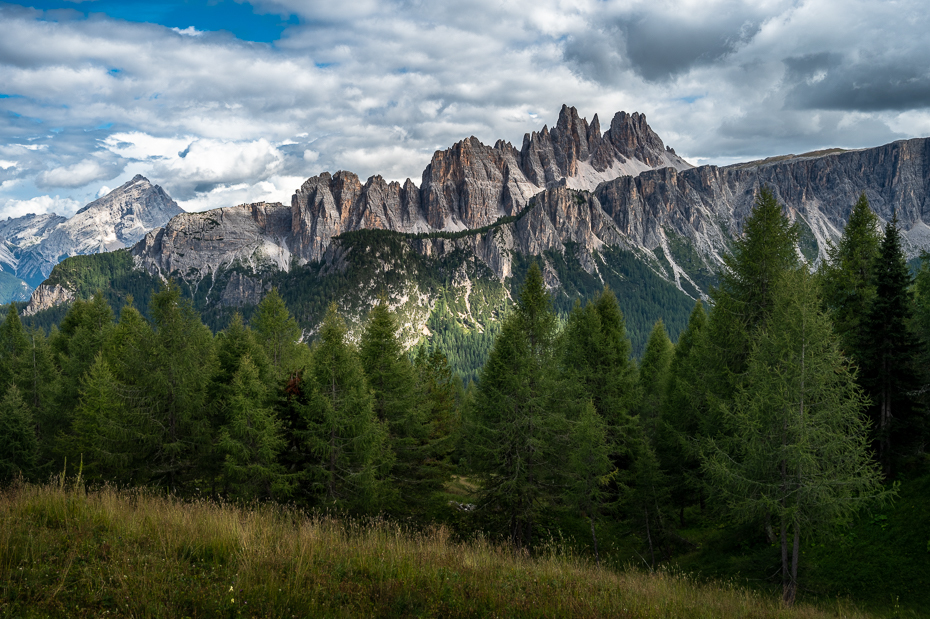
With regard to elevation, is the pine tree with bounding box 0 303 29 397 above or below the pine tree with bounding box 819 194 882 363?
below

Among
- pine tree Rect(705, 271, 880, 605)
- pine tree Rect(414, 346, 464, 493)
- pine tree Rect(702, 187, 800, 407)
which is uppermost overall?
pine tree Rect(702, 187, 800, 407)

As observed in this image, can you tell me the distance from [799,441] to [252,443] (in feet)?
64.0

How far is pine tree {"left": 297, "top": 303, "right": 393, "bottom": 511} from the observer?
19.9 m

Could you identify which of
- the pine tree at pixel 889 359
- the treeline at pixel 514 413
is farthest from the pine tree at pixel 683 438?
the pine tree at pixel 889 359

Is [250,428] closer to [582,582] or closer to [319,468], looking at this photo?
[319,468]

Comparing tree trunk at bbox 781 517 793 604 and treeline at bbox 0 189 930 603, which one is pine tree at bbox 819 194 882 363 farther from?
tree trunk at bbox 781 517 793 604

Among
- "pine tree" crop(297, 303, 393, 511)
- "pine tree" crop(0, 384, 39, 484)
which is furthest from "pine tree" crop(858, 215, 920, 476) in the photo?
"pine tree" crop(0, 384, 39, 484)

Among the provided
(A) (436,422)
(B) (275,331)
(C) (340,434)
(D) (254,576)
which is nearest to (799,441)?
(D) (254,576)

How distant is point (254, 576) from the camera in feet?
19.9

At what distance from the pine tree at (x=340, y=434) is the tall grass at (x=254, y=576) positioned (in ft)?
38.5

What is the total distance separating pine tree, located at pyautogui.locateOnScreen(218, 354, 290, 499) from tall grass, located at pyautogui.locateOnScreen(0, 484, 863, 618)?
11.5m

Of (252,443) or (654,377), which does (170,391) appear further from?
(654,377)

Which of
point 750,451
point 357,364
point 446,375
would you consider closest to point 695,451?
point 750,451

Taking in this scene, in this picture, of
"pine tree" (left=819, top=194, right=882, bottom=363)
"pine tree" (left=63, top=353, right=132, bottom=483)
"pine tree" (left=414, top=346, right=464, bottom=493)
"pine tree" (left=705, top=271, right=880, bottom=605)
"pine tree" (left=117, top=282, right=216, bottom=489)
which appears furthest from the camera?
"pine tree" (left=414, top=346, right=464, bottom=493)
